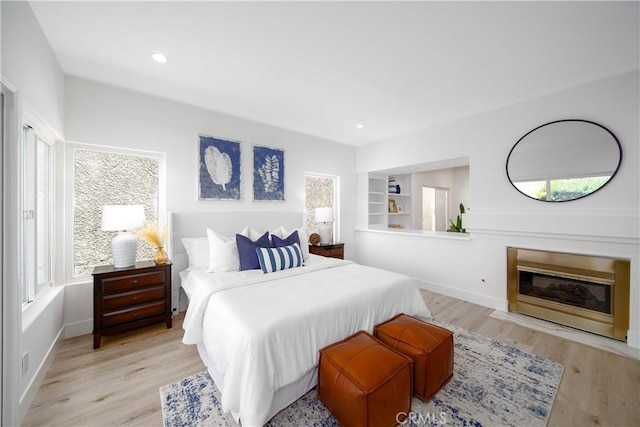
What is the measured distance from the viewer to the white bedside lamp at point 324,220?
13.9ft

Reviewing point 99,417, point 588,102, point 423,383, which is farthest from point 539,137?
point 99,417

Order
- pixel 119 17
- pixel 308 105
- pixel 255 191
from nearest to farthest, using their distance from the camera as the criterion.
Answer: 1. pixel 119 17
2. pixel 308 105
3. pixel 255 191

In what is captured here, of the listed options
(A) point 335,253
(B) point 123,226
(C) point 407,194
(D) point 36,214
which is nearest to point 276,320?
(B) point 123,226

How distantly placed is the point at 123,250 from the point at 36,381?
1087 millimetres

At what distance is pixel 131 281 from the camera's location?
7.89 feet

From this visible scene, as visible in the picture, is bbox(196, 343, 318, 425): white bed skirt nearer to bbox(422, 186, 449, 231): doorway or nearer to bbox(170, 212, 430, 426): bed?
bbox(170, 212, 430, 426): bed

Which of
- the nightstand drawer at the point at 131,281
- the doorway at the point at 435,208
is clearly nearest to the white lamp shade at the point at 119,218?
the nightstand drawer at the point at 131,281

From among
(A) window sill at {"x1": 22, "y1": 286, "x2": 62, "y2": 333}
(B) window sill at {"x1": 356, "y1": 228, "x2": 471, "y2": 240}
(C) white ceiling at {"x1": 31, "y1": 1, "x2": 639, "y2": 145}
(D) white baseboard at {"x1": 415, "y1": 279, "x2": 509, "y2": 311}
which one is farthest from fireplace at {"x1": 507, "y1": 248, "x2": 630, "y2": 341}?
(A) window sill at {"x1": 22, "y1": 286, "x2": 62, "y2": 333}

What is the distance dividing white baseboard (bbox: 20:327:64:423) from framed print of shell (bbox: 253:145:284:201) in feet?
8.07

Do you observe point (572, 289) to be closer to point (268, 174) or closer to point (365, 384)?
point (365, 384)

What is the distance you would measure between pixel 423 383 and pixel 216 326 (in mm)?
1457

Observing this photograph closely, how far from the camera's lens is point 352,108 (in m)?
3.20

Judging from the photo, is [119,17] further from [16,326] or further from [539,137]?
[539,137]

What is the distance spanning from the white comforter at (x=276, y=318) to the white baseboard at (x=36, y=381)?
91 cm
